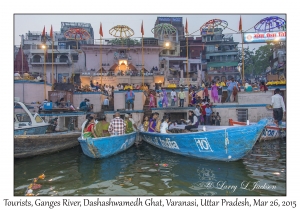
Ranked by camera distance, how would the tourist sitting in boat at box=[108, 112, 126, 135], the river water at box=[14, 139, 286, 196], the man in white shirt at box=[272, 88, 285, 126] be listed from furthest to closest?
the tourist sitting in boat at box=[108, 112, 126, 135], the man in white shirt at box=[272, 88, 285, 126], the river water at box=[14, 139, 286, 196]

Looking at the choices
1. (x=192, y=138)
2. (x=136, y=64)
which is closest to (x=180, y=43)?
(x=136, y=64)

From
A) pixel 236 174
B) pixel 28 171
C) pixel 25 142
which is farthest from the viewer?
pixel 25 142

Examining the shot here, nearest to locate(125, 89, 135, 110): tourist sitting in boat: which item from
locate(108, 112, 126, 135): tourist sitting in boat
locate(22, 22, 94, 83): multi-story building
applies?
locate(108, 112, 126, 135): tourist sitting in boat

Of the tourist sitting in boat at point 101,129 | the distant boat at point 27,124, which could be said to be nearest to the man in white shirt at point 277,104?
the tourist sitting in boat at point 101,129

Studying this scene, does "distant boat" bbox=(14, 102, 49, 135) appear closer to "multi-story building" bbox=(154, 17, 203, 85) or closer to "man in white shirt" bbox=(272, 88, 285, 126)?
"man in white shirt" bbox=(272, 88, 285, 126)

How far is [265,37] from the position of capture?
78.9 feet

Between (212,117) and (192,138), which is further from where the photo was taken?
(212,117)

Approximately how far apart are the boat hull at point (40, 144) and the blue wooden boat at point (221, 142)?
6056 millimetres

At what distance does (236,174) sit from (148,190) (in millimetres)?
3323

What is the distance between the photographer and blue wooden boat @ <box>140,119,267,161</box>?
378 inches

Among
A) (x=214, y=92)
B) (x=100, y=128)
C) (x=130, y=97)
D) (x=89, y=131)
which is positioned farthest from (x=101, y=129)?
(x=214, y=92)

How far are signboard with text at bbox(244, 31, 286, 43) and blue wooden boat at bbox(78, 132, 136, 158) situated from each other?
17795mm

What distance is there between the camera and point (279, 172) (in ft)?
A: 29.3
